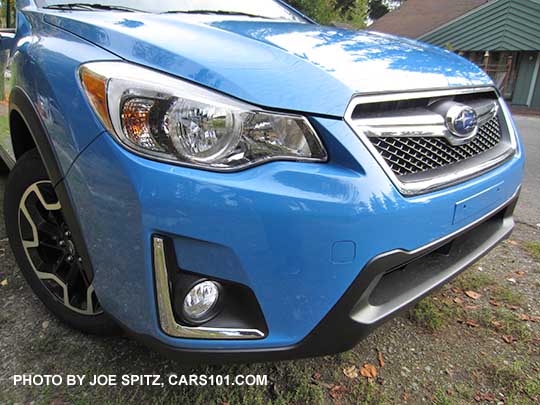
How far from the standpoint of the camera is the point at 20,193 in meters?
1.86

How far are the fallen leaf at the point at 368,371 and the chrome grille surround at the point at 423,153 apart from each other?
86 centimetres

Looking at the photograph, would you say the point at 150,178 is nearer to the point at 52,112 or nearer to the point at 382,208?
the point at 52,112

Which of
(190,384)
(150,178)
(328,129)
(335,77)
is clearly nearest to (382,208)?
(328,129)

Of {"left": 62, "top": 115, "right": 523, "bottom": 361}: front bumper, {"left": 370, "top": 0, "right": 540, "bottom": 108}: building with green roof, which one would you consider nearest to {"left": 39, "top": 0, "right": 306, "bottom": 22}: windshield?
{"left": 62, "top": 115, "right": 523, "bottom": 361}: front bumper

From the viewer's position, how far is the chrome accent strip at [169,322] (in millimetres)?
1187

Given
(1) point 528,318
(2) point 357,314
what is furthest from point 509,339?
(2) point 357,314

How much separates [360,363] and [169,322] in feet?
3.18

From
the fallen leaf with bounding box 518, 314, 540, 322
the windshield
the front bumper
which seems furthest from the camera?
the fallen leaf with bounding box 518, 314, 540, 322

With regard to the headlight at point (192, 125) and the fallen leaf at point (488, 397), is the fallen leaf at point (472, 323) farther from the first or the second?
the headlight at point (192, 125)

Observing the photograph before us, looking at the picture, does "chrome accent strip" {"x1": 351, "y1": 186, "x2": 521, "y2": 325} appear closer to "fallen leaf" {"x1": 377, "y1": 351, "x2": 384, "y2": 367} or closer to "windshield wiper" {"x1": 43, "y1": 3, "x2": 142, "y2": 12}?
"fallen leaf" {"x1": 377, "y1": 351, "x2": 384, "y2": 367}

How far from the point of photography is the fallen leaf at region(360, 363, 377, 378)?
5.79 ft

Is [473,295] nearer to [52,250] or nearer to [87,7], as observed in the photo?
[52,250]

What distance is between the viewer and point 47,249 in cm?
191

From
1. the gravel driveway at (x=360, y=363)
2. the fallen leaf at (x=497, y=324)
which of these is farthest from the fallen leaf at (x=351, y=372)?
the fallen leaf at (x=497, y=324)
